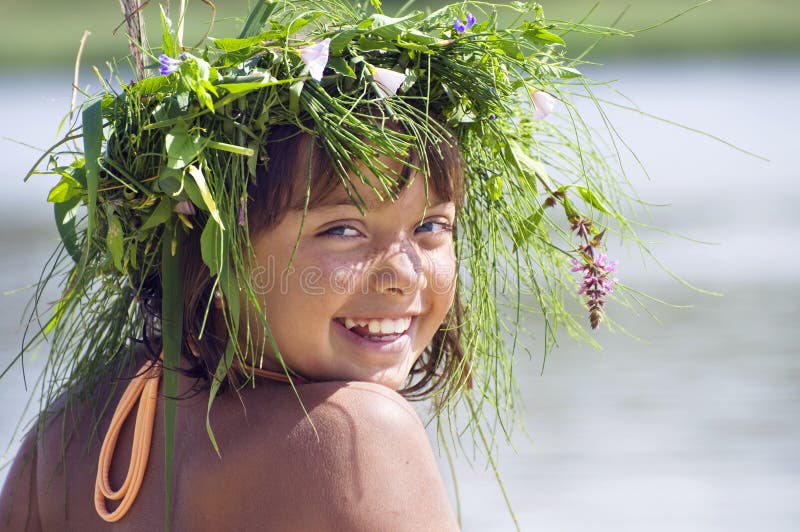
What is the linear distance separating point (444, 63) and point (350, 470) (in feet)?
1.85

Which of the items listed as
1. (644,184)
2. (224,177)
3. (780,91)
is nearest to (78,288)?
(224,177)

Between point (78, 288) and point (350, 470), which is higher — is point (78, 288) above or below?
above

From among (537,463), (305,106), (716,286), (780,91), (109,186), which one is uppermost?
(780,91)

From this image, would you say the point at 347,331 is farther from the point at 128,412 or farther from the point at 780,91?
the point at 780,91

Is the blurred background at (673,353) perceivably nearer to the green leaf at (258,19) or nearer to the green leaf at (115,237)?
the green leaf at (115,237)

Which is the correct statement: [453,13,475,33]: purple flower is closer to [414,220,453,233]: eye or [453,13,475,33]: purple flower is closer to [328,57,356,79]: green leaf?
[328,57,356,79]: green leaf

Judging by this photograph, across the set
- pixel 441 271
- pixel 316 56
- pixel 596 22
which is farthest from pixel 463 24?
pixel 596 22

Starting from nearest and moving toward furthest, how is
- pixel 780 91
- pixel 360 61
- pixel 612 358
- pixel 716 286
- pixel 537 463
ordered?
pixel 360 61, pixel 537 463, pixel 612 358, pixel 716 286, pixel 780 91

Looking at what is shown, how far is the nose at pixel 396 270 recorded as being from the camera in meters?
1.54

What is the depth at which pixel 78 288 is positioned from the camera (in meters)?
1.57

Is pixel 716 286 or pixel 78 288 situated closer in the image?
pixel 78 288

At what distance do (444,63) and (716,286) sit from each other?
11.5ft

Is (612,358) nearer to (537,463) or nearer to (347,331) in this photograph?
(537,463)

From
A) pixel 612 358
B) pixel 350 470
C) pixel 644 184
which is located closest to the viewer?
pixel 350 470
